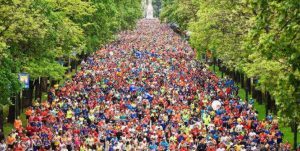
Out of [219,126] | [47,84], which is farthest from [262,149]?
[47,84]

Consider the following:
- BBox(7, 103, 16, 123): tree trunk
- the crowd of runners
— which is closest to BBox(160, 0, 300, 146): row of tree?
the crowd of runners

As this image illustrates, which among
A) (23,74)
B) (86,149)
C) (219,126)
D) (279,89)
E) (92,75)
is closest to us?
(279,89)

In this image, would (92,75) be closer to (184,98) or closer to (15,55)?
(184,98)

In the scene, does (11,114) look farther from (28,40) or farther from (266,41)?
(266,41)

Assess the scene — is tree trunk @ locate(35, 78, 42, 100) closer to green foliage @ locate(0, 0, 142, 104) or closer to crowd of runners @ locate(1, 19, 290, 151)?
crowd of runners @ locate(1, 19, 290, 151)

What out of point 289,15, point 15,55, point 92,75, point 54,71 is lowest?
point 92,75

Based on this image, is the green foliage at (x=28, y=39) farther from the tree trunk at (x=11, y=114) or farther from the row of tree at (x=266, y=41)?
the row of tree at (x=266, y=41)
